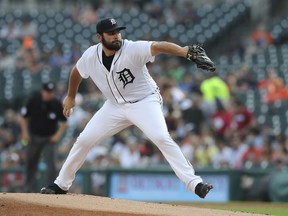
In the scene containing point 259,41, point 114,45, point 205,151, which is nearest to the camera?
point 114,45

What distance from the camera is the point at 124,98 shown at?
8.87 metres

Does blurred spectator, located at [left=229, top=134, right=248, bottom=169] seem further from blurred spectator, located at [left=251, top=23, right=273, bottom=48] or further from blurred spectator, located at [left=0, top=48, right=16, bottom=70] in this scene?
blurred spectator, located at [left=0, top=48, right=16, bottom=70]

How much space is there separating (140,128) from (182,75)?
10500 millimetres

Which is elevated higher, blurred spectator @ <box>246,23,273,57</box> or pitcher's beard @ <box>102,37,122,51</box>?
Answer: pitcher's beard @ <box>102,37,122,51</box>

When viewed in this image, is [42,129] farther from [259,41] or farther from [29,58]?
[29,58]

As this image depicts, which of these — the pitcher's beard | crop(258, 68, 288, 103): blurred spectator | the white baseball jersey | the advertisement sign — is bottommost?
the advertisement sign

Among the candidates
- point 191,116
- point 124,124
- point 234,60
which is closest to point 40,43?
point 234,60

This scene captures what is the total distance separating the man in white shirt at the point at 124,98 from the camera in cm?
861

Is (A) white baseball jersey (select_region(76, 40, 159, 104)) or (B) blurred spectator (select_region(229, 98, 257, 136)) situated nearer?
(A) white baseball jersey (select_region(76, 40, 159, 104))

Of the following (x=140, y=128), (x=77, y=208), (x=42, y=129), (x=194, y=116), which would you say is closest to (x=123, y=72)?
(x=140, y=128)

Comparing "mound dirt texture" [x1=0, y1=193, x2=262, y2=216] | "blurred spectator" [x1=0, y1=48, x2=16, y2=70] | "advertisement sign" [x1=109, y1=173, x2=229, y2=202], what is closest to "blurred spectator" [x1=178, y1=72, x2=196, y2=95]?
"advertisement sign" [x1=109, y1=173, x2=229, y2=202]

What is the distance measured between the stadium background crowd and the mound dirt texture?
21.1ft

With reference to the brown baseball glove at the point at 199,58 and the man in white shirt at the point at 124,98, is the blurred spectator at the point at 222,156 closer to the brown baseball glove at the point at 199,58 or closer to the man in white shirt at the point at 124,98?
the man in white shirt at the point at 124,98

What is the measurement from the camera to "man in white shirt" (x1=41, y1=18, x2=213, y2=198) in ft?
28.2
